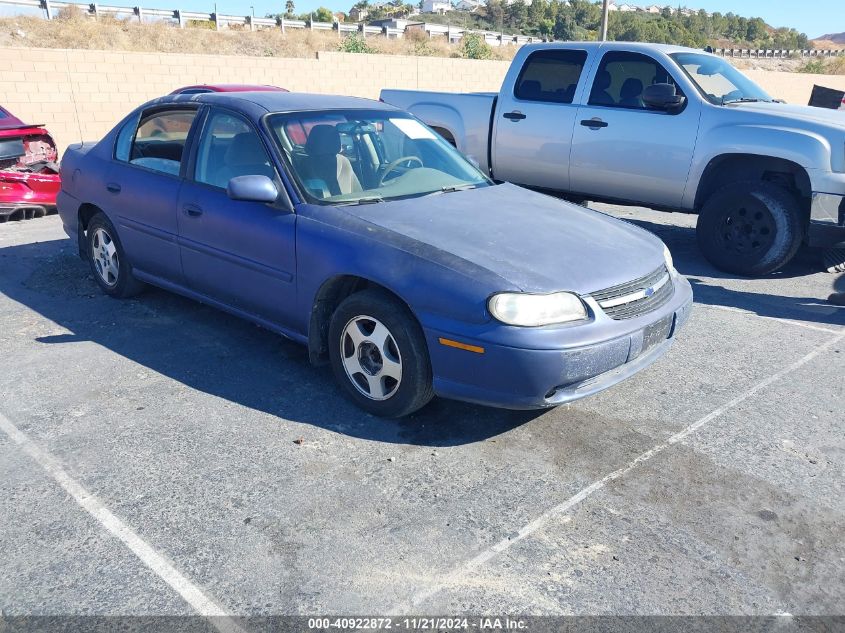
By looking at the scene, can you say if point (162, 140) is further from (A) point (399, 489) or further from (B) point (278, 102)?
(A) point (399, 489)

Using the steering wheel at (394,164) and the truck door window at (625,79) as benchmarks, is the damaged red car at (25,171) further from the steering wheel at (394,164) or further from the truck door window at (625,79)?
the truck door window at (625,79)

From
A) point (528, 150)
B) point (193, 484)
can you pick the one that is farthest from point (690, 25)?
point (193, 484)

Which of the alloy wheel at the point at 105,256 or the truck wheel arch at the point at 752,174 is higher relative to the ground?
the truck wheel arch at the point at 752,174

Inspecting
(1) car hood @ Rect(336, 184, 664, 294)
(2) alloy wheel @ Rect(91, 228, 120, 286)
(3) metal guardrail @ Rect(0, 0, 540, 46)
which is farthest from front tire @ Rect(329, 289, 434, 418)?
(3) metal guardrail @ Rect(0, 0, 540, 46)

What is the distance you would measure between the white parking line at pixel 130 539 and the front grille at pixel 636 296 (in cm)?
219

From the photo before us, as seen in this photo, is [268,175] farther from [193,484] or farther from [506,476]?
[506,476]

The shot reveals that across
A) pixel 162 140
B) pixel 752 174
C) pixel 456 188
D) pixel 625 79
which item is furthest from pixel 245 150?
pixel 752 174

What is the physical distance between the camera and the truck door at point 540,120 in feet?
25.7

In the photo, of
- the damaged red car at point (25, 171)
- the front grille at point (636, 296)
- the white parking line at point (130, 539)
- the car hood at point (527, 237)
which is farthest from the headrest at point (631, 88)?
the damaged red car at point (25, 171)

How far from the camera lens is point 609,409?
4.20 m

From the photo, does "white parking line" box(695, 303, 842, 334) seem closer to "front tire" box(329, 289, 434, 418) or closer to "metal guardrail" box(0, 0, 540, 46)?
"front tire" box(329, 289, 434, 418)

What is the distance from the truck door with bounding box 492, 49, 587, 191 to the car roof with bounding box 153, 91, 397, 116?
122 inches

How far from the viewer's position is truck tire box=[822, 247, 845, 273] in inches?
273

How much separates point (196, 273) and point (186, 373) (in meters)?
0.70
